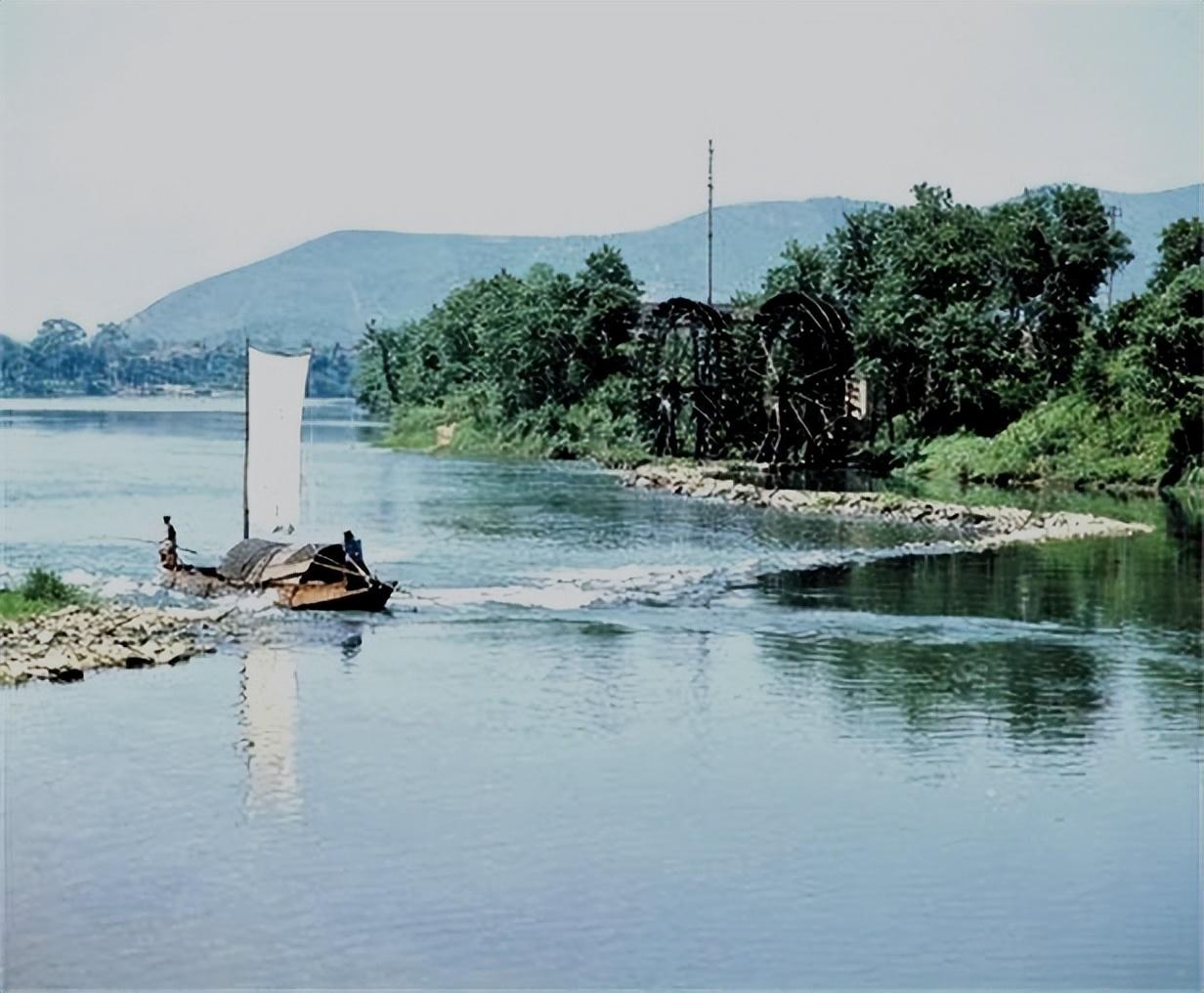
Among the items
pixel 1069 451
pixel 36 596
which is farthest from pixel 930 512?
pixel 36 596

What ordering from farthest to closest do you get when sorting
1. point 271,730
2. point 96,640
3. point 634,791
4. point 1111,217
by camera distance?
point 1111,217 → point 96,640 → point 271,730 → point 634,791

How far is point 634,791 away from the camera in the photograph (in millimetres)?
14875

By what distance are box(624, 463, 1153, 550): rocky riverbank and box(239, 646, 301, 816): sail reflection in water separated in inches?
587

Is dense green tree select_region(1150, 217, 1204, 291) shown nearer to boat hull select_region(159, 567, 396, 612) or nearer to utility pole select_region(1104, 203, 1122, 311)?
utility pole select_region(1104, 203, 1122, 311)

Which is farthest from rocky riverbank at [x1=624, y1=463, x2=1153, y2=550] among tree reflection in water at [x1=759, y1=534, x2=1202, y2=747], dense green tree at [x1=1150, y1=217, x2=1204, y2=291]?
dense green tree at [x1=1150, y1=217, x2=1204, y2=291]

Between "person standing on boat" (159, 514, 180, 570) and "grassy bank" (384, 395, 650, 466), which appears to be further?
"grassy bank" (384, 395, 650, 466)

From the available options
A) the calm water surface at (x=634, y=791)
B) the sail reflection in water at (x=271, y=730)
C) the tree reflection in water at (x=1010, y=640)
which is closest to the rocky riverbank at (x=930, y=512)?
the tree reflection in water at (x=1010, y=640)

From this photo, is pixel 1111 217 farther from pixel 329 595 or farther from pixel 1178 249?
pixel 329 595

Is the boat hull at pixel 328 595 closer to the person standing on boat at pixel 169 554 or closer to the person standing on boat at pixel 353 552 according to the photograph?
the person standing on boat at pixel 353 552

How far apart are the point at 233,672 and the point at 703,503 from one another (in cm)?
2179

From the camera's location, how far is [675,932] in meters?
11.7

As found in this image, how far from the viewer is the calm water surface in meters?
11.5

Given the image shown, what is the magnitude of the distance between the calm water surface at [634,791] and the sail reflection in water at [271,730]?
56mm

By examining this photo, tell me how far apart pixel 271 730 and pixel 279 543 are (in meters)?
7.12
